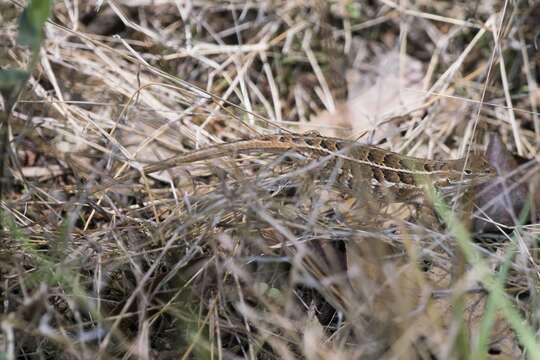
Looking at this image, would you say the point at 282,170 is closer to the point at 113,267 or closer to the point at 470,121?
the point at 113,267

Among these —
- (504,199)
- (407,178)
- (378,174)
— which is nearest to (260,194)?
(378,174)

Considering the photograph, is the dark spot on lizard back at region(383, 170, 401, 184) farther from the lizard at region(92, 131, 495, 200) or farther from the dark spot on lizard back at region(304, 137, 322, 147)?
the dark spot on lizard back at region(304, 137, 322, 147)

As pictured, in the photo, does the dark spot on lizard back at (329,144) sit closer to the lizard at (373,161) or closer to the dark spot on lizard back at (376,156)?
the lizard at (373,161)

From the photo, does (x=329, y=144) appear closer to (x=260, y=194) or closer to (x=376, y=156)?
(x=376, y=156)

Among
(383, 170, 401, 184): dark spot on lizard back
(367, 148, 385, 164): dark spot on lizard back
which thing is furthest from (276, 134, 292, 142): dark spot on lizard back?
(383, 170, 401, 184): dark spot on lizard back

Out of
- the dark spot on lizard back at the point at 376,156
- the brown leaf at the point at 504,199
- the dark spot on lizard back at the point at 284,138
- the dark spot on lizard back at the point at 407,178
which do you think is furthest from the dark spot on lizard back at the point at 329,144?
the brown leaf at the point at 504,199

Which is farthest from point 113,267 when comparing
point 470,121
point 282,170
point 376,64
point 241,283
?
point 376,64
